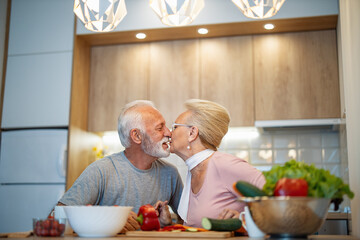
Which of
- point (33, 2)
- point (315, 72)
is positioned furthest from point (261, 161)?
point (33, 2)

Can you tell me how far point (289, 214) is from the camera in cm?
119

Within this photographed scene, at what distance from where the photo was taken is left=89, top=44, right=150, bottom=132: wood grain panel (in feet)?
13.8

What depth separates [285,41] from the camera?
396cm

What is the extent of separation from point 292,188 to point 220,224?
394 mm

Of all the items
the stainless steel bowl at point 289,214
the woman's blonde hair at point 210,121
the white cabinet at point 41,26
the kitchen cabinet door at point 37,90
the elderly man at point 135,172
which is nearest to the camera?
the stainless steel bowl at point 289,214

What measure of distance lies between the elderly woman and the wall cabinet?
177 cm

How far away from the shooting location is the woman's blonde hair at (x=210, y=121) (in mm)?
2137

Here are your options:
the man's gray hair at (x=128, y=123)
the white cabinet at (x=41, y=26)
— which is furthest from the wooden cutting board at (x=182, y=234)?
the white cabinet at (x=41, y=26)

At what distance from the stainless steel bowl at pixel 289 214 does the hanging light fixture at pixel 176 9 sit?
991 millimetres

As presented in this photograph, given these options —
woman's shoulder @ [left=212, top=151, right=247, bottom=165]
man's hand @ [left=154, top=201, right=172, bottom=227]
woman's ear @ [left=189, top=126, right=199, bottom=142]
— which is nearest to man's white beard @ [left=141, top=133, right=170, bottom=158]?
woman's ear @ [left=189, top=126, right=199, bottom=142]

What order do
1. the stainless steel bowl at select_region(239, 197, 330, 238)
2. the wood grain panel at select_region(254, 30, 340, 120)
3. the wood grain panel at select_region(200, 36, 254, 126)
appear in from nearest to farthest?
the stainless steel bowl at select_region(239, 197, 330, 238) < the wood grain panel at select_region(254, 30, 340, 120) < the wood grain panel at select_region(200, 36, 254, 126)

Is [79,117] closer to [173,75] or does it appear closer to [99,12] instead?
[173,75]

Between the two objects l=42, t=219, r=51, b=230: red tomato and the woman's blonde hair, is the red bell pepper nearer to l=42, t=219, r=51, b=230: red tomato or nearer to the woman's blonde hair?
l=42, t=219, r=51, b=230: red tomato

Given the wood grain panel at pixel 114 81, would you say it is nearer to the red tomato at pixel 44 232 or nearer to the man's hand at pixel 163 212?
the man's hand at pixel 163 212
